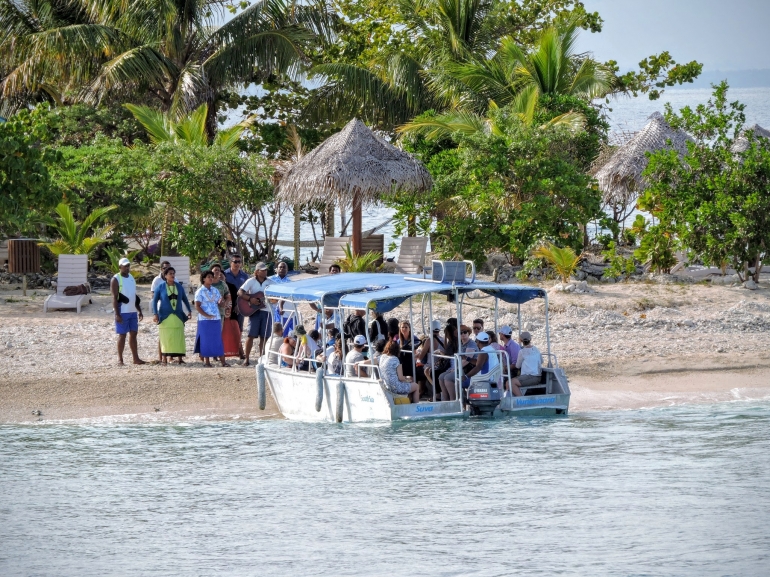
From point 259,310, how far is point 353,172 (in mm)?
8342

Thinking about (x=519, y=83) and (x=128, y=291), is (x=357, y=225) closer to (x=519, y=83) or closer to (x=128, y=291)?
(x=519, y=83)

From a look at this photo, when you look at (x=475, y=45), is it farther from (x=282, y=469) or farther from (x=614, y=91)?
(x=282, y=469)

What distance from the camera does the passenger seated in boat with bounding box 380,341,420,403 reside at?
13789mm

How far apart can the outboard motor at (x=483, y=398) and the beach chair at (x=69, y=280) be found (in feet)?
31.0

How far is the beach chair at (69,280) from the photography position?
2081cm

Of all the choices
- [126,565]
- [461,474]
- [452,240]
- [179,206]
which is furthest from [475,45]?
[126,565]

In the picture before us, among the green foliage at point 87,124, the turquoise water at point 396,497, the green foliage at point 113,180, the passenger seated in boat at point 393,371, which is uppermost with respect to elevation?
the green foliage at point 87,124

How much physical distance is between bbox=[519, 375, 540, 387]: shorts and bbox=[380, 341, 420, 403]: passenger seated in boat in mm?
1615

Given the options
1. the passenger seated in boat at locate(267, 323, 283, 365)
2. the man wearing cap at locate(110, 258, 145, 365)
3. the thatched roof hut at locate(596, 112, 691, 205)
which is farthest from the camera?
the thatched roof hut at locate(596, 112, 691, 205)

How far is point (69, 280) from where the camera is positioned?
839 inches

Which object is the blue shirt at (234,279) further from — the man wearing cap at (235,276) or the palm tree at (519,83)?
the palm tree at (519,83)

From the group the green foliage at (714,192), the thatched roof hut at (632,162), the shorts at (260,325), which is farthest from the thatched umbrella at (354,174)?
the shorts at (260,325)

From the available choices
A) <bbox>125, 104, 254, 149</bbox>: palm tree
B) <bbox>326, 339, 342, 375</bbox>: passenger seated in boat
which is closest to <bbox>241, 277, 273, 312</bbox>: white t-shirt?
<bbox>326, 339, 342, 375</bbox>: passenger seated in boat

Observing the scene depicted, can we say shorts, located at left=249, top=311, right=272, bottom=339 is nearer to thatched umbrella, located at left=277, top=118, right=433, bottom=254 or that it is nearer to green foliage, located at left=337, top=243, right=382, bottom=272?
green foliage, located at left=337, top=243, right=382, bottom=272
